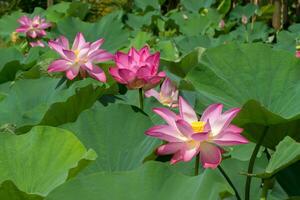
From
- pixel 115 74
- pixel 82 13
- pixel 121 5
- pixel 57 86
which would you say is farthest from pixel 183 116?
pixel 121 5

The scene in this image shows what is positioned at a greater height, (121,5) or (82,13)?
(82,13)

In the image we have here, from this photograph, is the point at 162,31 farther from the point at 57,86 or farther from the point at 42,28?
the point at 57,86

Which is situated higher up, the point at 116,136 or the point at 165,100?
the point at 116,136

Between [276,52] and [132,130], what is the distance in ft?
0.83

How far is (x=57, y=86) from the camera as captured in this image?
1.42 metres

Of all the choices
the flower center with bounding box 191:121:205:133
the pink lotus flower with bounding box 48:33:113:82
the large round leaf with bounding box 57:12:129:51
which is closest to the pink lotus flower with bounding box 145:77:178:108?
the pink lotus flower with bounding box 48:33:113:82

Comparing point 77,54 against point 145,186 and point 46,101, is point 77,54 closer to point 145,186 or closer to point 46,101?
point 46,101

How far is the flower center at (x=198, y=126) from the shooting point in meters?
0.88

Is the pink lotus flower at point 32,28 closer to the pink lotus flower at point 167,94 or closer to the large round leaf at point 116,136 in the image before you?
the pink lotus flower at point 167,94

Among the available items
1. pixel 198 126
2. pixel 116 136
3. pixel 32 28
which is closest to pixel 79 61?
pixel 116 136

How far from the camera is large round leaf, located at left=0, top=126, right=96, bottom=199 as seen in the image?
0.86 m

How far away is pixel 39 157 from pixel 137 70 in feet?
1.02

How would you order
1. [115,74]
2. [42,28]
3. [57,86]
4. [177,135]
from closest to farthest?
1. [177,135]
2. [115,74]
3. [57,86]
4. [42,28]

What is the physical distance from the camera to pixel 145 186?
0.76 m
